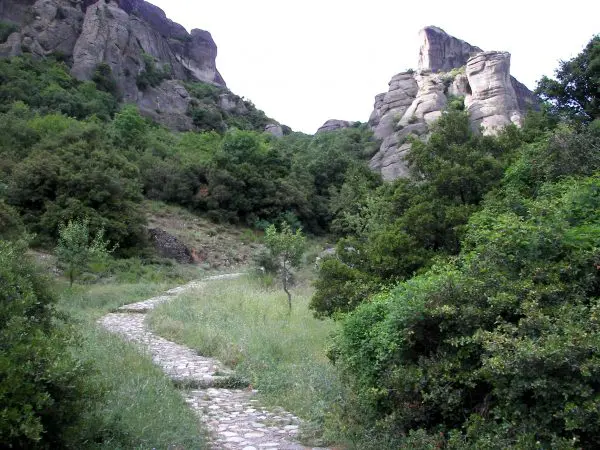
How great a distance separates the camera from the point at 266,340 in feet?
34.5

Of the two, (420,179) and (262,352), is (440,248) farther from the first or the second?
(262,352)

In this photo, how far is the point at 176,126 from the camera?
2699 inches

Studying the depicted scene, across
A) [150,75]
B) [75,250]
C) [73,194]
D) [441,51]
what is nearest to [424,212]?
[75,250]

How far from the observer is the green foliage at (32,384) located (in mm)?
3580

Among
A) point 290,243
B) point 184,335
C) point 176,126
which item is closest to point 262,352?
point 184,335

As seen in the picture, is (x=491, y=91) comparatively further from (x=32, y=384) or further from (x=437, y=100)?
(x=32, y=384)

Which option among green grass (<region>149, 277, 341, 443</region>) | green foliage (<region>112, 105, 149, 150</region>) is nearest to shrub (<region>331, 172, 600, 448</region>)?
green grass (<region>149, 277, 341, 443</region>)

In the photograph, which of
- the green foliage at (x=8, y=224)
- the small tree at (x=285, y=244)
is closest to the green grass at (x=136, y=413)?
the small tree at (x=285, y=244)

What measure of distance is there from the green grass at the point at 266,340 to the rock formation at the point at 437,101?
85.6 feet

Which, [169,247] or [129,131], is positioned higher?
[129,131]

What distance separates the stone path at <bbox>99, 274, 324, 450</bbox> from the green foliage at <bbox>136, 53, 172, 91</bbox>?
211 ft

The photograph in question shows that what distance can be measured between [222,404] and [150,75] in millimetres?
72142

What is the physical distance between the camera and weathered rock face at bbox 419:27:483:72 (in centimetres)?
7138

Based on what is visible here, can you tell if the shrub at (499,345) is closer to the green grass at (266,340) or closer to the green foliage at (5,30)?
the green grass at (266,340)
